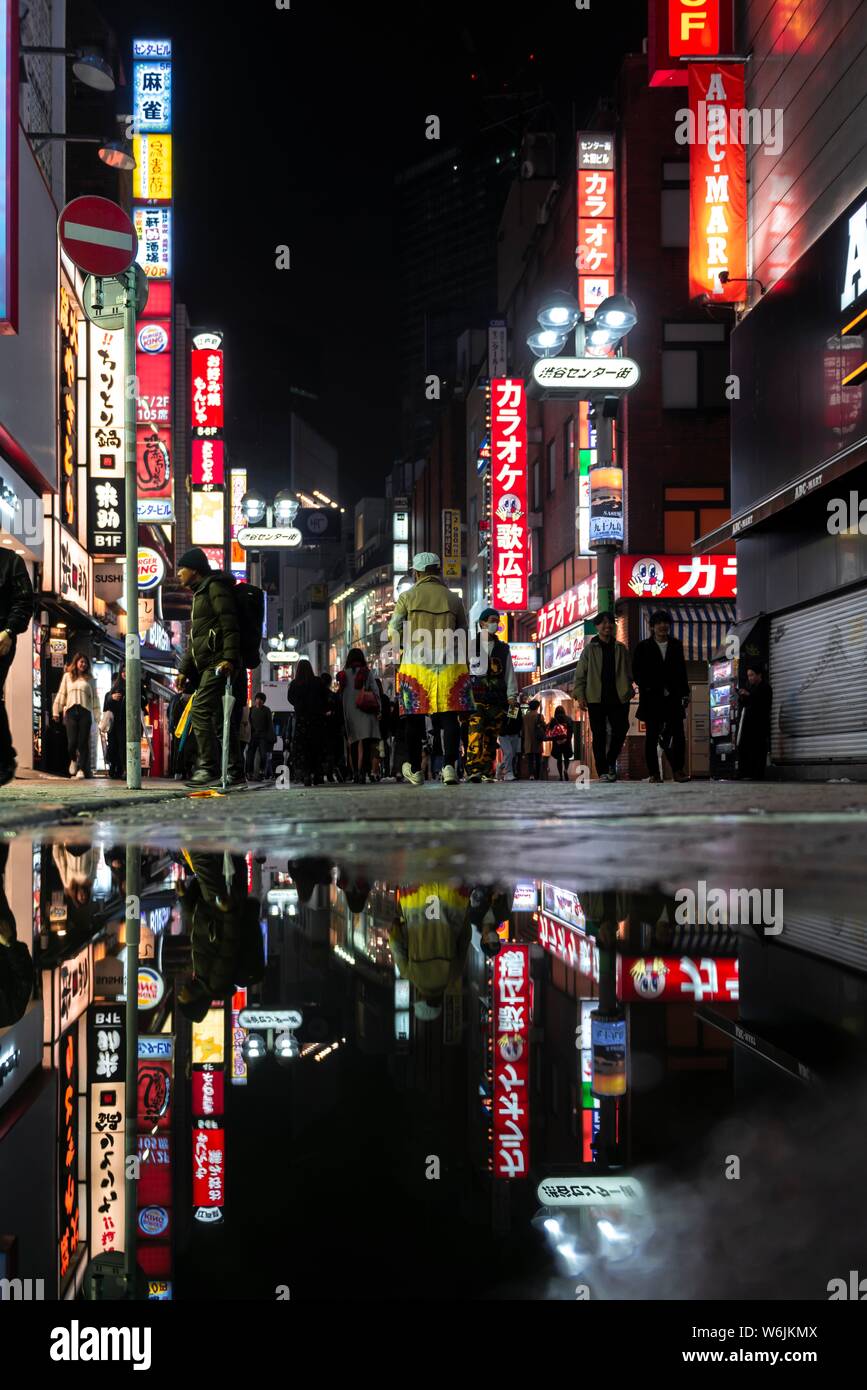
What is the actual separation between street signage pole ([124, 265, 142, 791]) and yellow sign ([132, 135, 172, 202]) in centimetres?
1807

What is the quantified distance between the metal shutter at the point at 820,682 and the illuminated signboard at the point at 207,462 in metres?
24.1

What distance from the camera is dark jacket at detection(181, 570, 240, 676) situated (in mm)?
9586

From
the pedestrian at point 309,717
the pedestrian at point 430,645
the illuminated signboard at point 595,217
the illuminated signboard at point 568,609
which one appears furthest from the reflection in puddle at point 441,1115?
the illuminated signboard at point 568,609

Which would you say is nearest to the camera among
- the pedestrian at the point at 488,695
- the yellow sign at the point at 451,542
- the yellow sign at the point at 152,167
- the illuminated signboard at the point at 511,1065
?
the illuminated signboard at the point at 511,1065

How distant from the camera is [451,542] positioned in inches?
2352

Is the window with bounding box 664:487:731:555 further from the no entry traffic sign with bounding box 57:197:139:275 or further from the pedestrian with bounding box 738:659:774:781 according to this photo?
the no entry traffic sign with bounding box 57:197:139:275

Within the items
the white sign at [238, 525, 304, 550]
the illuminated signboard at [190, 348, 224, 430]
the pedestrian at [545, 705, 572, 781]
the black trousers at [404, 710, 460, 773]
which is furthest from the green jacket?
the illuminated signboard at [190, 348, 224, 430]

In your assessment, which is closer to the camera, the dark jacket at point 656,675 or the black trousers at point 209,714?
the black trousers at point 209,714

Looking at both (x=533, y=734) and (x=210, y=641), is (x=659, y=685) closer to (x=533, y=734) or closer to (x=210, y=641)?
(x=210, y=641)

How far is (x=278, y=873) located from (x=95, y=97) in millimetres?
27329

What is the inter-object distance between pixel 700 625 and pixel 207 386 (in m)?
17.5

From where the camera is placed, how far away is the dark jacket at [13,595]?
911 centimetres

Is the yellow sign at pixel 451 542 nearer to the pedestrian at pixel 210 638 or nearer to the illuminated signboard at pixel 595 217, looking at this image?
the illuminated signboard at pixel 595 217
